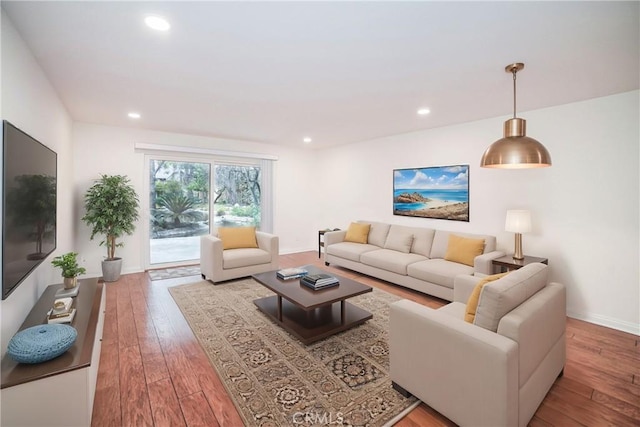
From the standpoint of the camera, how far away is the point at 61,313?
207cm

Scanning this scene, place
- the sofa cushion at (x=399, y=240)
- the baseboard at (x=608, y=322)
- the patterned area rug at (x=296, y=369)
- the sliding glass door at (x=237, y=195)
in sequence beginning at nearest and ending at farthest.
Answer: the patterned area rug at (x=296, y=369)
the baseboard at (x=608, y=322)
the sofa cushion at (x=399, y=240)
the sliding glass door at (x=237, y=195)

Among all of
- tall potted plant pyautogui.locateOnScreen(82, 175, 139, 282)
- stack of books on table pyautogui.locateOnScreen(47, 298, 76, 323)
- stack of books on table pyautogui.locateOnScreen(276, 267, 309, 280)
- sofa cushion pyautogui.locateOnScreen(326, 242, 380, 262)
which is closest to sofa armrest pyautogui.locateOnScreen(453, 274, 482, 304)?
stack of books on table pyautogui.locateOnScreen(276, 267, 309, 280)

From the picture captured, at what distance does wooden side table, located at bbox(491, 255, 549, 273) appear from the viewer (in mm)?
3184

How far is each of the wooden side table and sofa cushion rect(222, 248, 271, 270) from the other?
3.19 m

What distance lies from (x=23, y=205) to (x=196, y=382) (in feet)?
5.48

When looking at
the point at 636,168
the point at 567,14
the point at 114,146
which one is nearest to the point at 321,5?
the point at 567,14

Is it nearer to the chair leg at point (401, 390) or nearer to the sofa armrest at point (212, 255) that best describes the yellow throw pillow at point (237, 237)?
the sofa armrest at point (212, 255)

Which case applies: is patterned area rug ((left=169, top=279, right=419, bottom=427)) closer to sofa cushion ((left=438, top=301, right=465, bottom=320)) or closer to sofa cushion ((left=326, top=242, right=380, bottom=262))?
sofa cushion ((left=438, top=301, right=465, bottom=320))

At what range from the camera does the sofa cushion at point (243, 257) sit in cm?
429

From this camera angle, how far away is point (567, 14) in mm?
1688

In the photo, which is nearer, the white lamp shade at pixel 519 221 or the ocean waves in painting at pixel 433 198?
the white lamp shade at pixel 519 221

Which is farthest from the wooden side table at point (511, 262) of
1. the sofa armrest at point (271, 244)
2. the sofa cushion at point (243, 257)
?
the sofa cushion at point (243, 257)

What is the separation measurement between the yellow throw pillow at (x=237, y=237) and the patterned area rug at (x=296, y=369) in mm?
1349

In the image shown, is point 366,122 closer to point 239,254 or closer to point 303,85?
point 303,85
